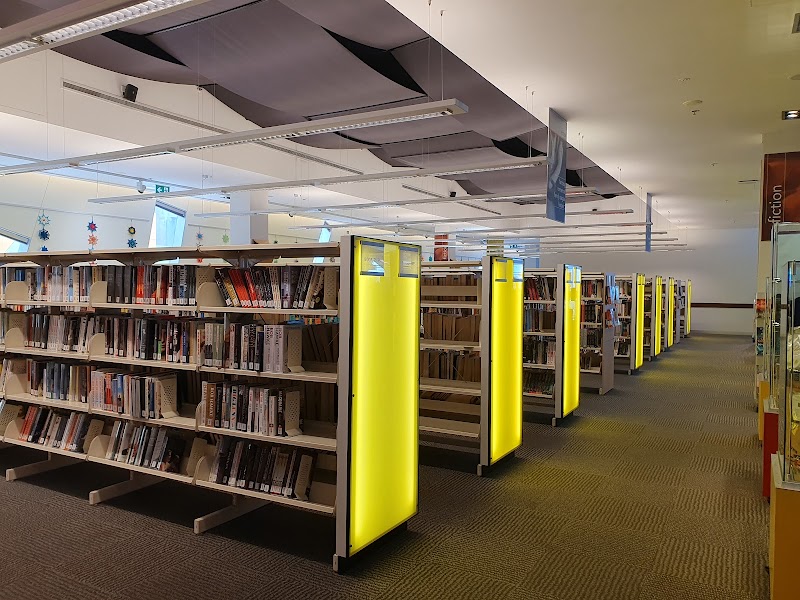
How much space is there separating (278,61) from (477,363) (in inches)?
166

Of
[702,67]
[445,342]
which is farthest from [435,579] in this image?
[702,67]

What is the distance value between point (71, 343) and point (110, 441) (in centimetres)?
91

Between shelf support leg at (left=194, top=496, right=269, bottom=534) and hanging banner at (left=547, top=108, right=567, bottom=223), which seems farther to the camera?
hanging banner at (left=547, top=108, right=567, bottom=223)

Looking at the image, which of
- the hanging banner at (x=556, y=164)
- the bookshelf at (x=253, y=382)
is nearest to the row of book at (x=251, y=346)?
the bookshelf at (x=253, y=382)

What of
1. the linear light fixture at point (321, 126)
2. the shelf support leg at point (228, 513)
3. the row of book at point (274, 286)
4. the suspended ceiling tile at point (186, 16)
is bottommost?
the shelf support leg at point (228, 513)

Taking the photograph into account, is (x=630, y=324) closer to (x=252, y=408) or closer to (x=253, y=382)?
(x=253, y=382)

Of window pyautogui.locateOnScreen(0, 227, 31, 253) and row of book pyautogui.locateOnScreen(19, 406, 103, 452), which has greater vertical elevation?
window pyautogui.locateOnScreen(0, 227, 31, 253)

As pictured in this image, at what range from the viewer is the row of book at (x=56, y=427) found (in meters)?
4.88

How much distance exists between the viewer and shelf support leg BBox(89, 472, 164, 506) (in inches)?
177

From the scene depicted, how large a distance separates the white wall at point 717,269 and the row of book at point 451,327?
18276 mm

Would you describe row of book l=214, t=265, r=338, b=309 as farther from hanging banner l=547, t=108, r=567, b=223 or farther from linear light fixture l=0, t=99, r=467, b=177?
hanging banner l=547, t=108, r=567, b=223

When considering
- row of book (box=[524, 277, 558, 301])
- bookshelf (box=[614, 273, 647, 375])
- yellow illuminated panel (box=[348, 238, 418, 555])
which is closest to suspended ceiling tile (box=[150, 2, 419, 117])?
row of book (box=[524, 277, 558, 301])

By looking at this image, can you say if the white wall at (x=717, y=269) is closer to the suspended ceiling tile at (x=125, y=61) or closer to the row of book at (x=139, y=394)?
the suspended ceiling tile at (x=125, y=61)

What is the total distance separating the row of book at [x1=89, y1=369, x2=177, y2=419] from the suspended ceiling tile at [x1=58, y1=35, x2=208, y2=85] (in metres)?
4.34
